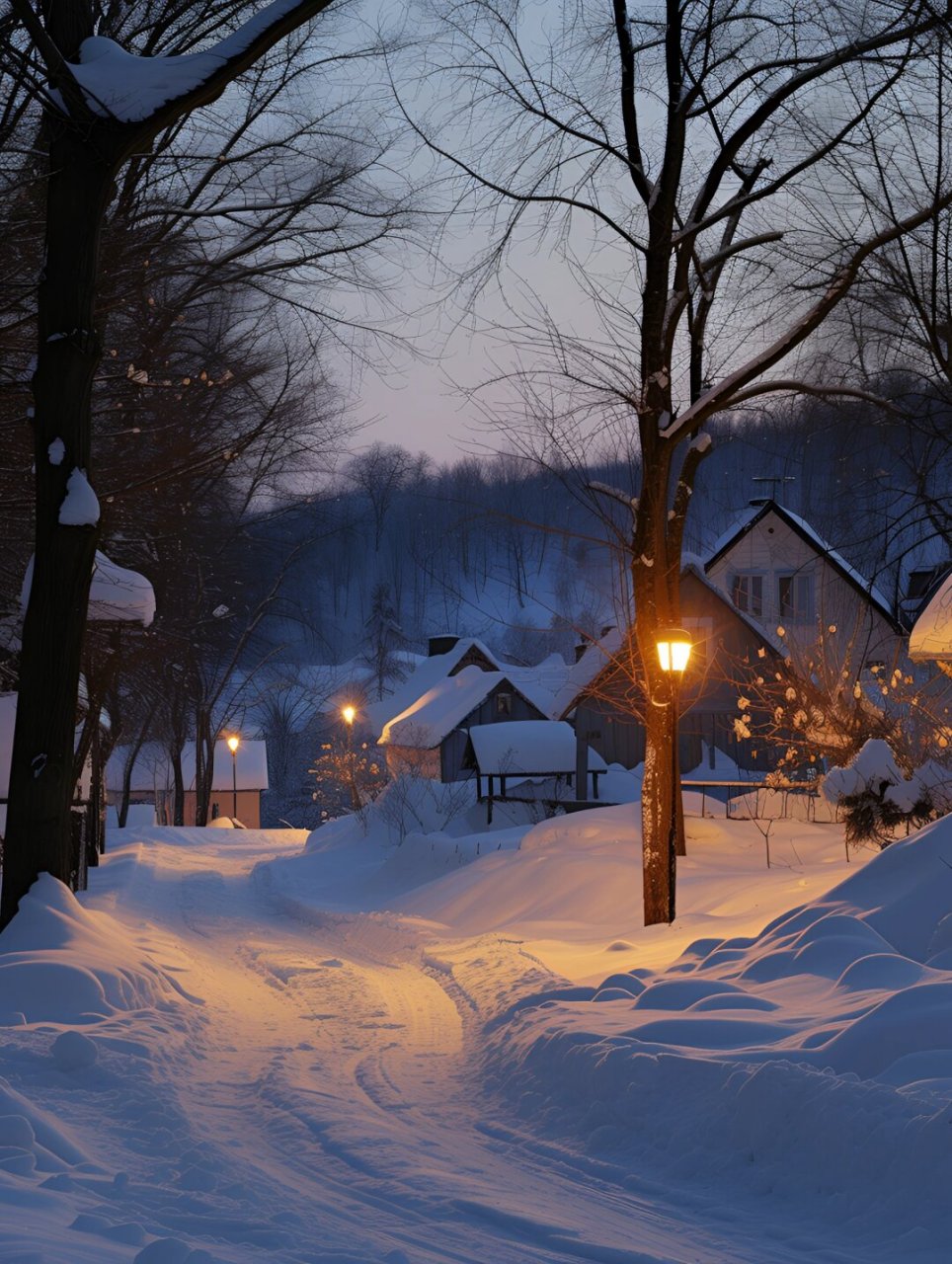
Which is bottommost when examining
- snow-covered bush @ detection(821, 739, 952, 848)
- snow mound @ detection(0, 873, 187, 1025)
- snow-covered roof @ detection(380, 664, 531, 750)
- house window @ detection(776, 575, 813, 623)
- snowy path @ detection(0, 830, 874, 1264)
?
snowy path @ detection(0, 830, 874, 1264)

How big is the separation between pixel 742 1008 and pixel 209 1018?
3.74 metres

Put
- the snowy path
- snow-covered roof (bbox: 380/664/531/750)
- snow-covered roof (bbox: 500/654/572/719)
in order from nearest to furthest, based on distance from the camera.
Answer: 1. the snowy path
2. snow-covered roof (bbox: 380/664/531/750)
3. snow-covered roof (bbox: 500/654/572/719)

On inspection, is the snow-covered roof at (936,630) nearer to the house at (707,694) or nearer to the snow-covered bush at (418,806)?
the house at (707,694)

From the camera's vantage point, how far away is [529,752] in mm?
32219

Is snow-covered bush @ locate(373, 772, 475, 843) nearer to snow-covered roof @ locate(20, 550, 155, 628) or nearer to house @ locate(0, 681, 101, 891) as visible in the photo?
house @ locate(0, 681, 101, 891)

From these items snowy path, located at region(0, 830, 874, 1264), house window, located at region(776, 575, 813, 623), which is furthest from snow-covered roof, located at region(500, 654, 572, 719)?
snowy path, located at region(0, 830, 874, 1264)

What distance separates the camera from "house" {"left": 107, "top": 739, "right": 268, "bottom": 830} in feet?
206

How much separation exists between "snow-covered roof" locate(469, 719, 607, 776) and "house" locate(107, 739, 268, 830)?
30.2 m

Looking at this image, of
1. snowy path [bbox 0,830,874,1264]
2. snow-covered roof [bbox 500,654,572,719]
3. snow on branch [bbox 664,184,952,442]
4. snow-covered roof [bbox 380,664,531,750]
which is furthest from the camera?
snow-covered roof [bbox 500,654,572,719]

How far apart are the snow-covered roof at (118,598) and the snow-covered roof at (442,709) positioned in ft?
81.3

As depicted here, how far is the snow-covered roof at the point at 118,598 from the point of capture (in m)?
14.9

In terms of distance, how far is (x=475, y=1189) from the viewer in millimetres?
5164

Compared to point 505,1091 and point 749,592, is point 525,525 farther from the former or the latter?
point 505,1091

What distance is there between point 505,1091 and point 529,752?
25.2 metres
